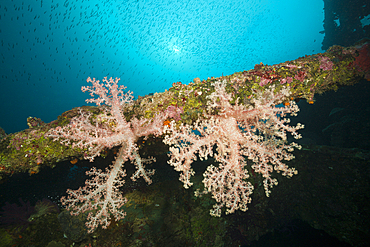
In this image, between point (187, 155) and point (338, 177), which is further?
point (338, 177)

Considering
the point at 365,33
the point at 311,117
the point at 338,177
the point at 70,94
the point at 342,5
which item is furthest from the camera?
the point at 70,94

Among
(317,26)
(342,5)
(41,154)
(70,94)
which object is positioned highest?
(317,26)

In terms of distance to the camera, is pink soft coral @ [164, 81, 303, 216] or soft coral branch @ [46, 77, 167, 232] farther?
soft coral branch @ [46, 77, 167, 232]

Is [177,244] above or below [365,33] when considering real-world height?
below

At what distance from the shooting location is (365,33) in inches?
333

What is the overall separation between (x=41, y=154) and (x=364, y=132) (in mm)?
13034

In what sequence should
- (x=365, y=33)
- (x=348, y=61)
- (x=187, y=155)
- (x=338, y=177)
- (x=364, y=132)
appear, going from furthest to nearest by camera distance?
(x=365, y=33)
(x=364, y=132)
(x=338, y=177)
(x=348, y=61)
(x=187, y=155)

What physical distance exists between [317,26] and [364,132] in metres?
109

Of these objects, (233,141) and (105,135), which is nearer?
(233,141)

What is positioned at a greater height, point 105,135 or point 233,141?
point 105,135

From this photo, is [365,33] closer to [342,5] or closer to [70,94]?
[342,5]

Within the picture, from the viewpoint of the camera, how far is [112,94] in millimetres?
2977

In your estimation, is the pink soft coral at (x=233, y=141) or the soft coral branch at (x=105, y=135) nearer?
the pink soft coral at (x=233, y=141)

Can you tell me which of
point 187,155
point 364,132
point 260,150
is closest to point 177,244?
point 187,155
